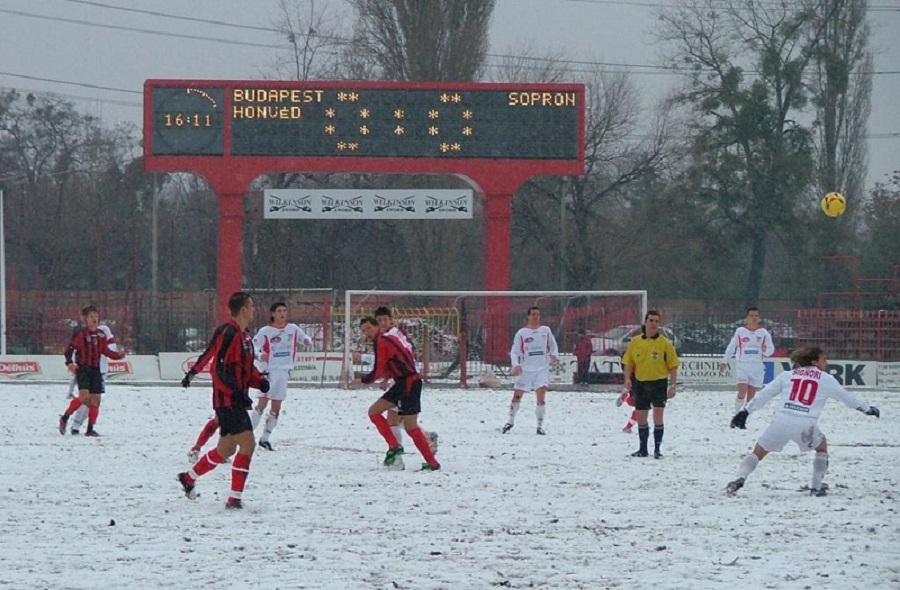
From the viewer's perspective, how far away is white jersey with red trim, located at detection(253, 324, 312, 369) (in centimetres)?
1702

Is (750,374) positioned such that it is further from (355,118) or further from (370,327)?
(355,118)

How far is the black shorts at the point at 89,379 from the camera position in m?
17.8

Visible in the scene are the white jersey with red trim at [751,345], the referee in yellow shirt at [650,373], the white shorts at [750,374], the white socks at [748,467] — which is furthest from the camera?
the white jersey with red trim at [751,345]

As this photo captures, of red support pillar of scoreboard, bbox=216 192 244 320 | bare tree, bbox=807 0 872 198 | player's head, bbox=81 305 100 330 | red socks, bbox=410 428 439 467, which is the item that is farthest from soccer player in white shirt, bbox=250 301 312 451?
bare tree, bbox=807 0 872 198

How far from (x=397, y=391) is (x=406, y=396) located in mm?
139

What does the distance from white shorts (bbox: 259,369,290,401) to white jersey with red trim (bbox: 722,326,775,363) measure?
348 inches

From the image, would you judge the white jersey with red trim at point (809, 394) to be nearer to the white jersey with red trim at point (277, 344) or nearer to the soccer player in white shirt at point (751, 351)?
the white jersey with red trim at point (277, 344)

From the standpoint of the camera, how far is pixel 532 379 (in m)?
20.2

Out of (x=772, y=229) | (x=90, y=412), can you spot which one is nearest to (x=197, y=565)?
(x=90, y=412)

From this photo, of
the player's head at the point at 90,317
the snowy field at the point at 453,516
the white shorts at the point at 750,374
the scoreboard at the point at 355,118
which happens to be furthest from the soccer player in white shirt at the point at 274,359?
the scoreboard at the point at 355,118

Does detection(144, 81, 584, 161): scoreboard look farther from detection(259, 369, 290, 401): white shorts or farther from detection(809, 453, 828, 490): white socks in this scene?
detection(809, 453, 828, 490): white socks

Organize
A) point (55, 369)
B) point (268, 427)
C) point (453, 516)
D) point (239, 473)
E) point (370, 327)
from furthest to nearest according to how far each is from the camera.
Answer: point (55, 369) → point (268, 427) → point (370, 327) → point (239, 473) → point (453, 516)

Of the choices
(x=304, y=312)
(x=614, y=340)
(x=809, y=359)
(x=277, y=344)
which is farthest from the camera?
(x=304, y=312)

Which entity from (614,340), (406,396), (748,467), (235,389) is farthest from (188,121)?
(748,467)
